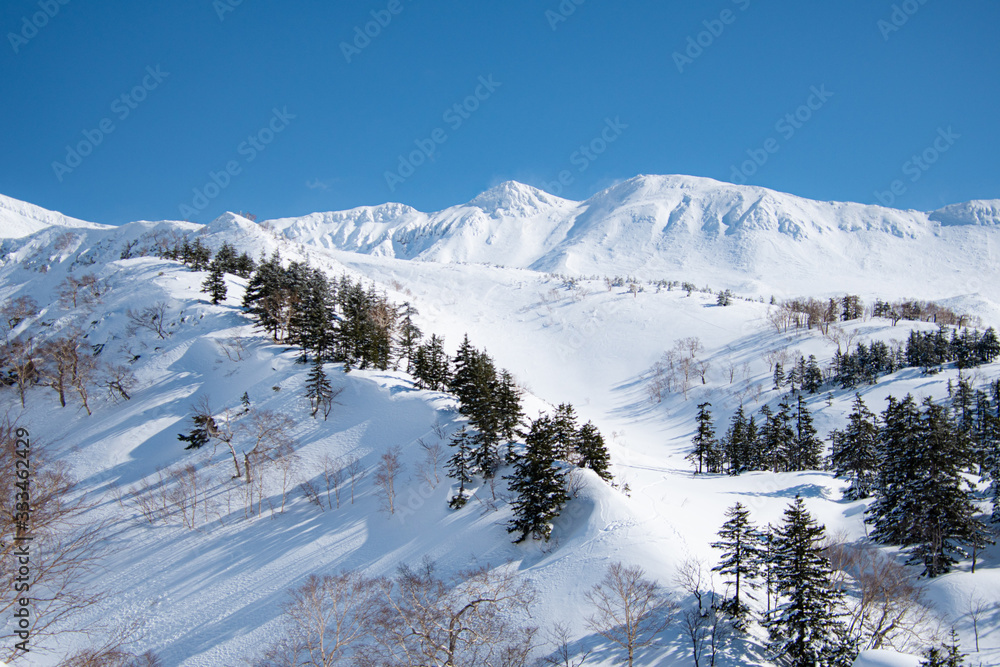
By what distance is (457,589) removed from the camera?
3077cm

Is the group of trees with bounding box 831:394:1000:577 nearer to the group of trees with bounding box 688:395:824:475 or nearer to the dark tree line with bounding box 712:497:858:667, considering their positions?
the dark tree line with bounding box 712:497:858:667

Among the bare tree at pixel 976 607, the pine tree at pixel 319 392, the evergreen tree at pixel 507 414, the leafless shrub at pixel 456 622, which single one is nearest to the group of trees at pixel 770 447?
the bare tree at pixel 976 607

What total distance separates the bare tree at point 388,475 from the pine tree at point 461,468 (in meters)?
5.47

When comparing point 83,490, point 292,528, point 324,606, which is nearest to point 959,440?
point 324,606

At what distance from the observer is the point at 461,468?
4081 cm

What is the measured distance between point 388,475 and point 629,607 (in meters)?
25.8

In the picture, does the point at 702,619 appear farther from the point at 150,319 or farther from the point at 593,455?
the point at 150,319

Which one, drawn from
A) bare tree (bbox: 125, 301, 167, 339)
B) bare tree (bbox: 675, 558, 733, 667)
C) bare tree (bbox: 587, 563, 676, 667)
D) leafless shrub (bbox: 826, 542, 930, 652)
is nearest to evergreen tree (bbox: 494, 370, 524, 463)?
bare tree (bbox: 587, 563, 676, 667)

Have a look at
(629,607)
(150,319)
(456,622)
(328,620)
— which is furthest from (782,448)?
(150,319)

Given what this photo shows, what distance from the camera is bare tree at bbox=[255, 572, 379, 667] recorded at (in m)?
27.4

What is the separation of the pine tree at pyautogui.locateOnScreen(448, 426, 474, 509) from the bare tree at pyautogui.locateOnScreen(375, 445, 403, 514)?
547 centimetres

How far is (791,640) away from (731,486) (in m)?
32.3

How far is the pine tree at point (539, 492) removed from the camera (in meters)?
33.5

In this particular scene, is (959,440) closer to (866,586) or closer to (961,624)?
(961,624)
